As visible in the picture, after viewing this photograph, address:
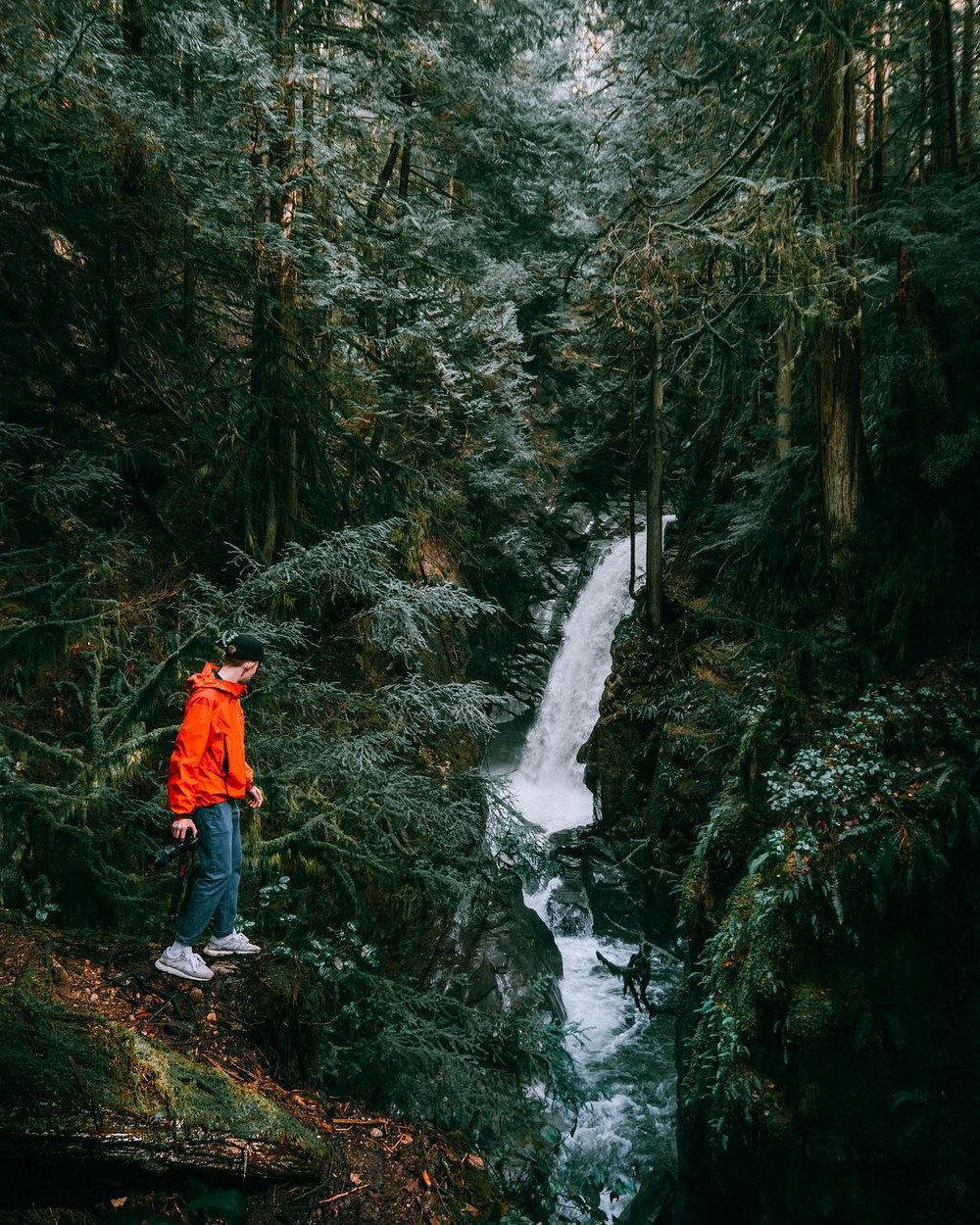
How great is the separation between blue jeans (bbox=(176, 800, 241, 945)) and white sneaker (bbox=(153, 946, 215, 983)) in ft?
0.21

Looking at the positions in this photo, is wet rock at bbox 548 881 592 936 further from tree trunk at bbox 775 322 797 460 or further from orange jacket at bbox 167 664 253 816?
orange jacket at bbox 167 664 253 816

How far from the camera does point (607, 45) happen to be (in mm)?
9148

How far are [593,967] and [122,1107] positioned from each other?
867 cm

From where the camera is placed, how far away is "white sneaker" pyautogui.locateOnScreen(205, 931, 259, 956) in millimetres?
3928

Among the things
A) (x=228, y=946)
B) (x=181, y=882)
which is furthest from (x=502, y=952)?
(x=181, y=882)

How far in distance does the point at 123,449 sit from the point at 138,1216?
676cm

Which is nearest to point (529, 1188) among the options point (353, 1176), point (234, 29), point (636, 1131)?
point (353, 1176)

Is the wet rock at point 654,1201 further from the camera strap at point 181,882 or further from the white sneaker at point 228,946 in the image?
the camera strap at point 181,882

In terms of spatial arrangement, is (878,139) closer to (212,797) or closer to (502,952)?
(212,797)

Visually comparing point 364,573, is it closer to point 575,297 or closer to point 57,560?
point 57,560

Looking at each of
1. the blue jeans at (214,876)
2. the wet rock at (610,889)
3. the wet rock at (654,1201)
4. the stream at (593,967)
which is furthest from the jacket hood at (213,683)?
the wet rock at (610,889)

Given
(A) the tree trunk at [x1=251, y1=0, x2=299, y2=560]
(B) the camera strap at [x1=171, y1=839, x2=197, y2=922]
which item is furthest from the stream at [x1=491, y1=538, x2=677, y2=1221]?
(A) the tree trunk at [x1=251, y1=0, x2=299, y2=560]

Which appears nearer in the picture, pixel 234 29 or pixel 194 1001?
pixel 194 1001

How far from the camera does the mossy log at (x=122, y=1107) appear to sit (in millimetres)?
2316
